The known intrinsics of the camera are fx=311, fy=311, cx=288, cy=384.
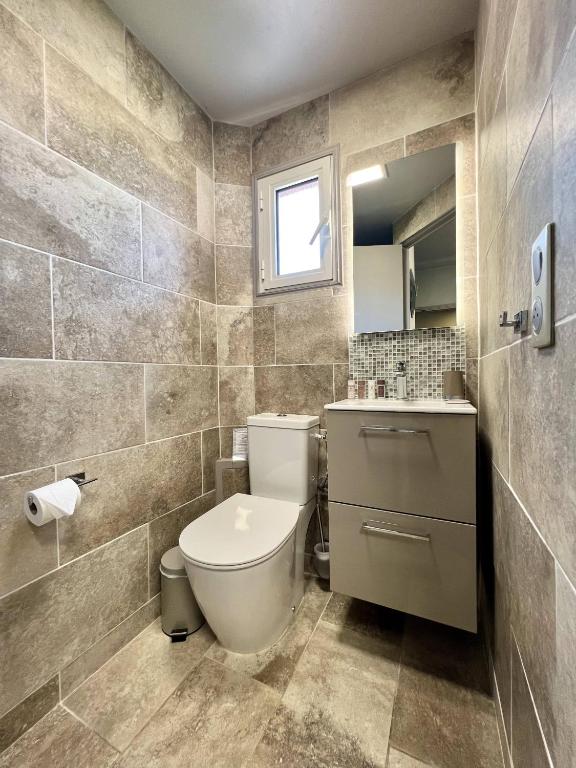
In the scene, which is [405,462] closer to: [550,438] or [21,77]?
[550,438]

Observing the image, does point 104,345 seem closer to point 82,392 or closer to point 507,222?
point 82,392

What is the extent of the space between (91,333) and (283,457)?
3.17 ft

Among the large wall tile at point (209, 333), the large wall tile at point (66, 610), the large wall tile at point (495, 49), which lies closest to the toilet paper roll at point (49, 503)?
the large wall tile at point (66, 610)

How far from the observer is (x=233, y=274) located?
181 cm

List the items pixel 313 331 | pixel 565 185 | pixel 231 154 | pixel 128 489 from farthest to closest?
1. pixel 231 154
2. pixel 313 331
3. pixel 128 489
4. pixel 565 185

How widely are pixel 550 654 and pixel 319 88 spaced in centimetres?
223

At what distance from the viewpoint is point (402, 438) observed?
1.08 metres

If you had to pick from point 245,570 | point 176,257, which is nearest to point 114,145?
point 176,257

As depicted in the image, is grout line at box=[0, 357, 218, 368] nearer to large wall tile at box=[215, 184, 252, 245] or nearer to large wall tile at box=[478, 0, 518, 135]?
large wall tile at box=[215, 184, 252, 245]

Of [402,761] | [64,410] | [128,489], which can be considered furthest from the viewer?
[128,489]

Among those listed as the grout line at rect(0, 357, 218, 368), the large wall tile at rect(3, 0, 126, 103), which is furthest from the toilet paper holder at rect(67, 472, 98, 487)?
the large wall tile at rect(3, 0, 126, 103)

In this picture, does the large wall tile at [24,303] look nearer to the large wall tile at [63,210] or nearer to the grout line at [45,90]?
the large wall tile at [63,210]

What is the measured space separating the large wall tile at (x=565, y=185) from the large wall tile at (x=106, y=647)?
5.54ft

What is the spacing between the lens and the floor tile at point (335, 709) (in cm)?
87
